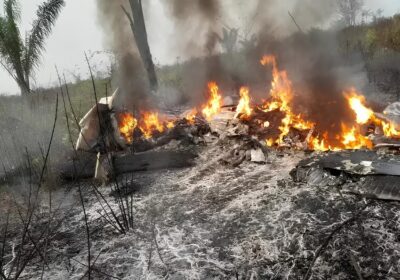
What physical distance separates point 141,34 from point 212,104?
5599 millimetres

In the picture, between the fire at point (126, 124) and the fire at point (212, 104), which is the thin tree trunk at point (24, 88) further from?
the fire at point (212, 104)

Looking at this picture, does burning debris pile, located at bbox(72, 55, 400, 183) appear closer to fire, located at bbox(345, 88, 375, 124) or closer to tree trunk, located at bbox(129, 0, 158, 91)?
fire, located at bbox(345, 88, 375, 124)

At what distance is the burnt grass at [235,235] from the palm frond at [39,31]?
9.49 meters

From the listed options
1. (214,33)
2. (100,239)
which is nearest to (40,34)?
(214,33)

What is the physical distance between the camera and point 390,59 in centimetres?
1295

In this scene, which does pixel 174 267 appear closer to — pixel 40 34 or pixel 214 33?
pixel 40 34

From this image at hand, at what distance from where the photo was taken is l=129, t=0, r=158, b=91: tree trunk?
1550 cm

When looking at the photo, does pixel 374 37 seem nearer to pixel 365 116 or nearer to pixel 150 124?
pixel 365 116

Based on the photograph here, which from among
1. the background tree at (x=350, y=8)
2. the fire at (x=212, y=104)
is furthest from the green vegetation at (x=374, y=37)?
the background tree at (x=350, y=8)

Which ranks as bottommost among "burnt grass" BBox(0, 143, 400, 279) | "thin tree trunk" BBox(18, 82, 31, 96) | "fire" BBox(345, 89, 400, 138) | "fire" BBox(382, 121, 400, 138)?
"burnt grass" BBox(0, 143, 400, 279)

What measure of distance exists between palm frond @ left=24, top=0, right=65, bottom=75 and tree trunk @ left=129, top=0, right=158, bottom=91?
332 centimetres

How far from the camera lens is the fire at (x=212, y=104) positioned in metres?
12.7

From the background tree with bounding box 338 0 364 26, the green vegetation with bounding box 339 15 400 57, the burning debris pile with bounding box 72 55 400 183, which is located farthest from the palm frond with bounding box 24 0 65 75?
the background tree with bounding box 338 0 364 26

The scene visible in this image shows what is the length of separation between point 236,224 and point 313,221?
47.6 inches
